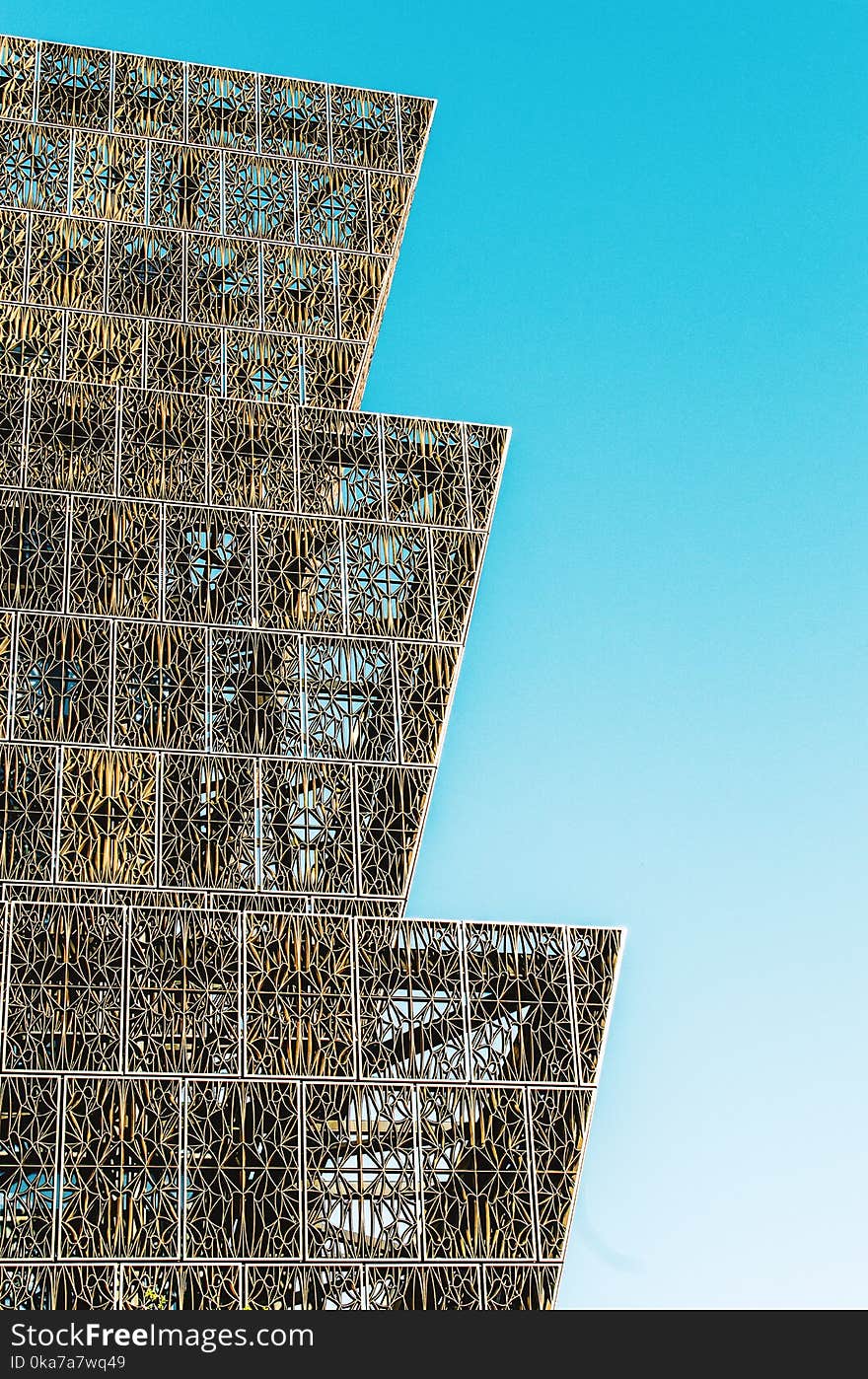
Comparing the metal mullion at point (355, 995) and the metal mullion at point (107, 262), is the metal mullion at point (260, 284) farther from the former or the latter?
the metal mullion at point (355, 995)

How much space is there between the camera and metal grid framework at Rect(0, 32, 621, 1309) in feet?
68.2

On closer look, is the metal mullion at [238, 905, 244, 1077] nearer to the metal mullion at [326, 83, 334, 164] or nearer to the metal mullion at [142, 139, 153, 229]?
the metal mullion at [142, 139, 153, 229]

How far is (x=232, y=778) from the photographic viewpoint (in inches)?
899

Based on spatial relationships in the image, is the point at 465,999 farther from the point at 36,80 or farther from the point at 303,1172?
the point at 36,80

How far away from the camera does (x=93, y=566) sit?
2356cm

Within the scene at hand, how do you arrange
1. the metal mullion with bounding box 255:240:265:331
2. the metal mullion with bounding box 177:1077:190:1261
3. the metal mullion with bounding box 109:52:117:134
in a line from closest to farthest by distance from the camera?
the metal mullion with bounding box 177:1077:190:1261, the metal mullion with bounding box 255:240:265:331, the metal mullion with bounding box 109:52:117:134

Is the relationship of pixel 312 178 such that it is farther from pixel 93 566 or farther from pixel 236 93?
pixel 93 566

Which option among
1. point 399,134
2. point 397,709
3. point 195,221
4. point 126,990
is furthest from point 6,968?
point 399,134

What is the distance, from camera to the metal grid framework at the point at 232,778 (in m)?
20.8

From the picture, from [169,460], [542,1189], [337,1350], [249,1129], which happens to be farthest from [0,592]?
[337,1350]

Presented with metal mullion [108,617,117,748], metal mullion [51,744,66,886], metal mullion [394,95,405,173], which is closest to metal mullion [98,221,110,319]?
metal mullion [394,95,405,173]

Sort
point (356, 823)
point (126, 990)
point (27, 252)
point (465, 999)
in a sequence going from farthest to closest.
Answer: point (27, 252) < point (356, 823) < point (465, 999) < point (126, 990)

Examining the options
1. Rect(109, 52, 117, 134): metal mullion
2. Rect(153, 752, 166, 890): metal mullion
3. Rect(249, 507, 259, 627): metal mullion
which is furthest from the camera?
Rect(109, 52, 117, 134): metal mullion

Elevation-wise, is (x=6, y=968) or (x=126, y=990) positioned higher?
(x=6, y=968)
